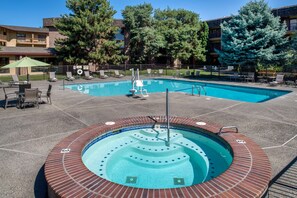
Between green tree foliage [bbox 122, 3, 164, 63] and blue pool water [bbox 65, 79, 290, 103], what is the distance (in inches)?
455

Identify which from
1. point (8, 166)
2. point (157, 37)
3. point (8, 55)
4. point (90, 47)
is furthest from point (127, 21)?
point (8, 166)

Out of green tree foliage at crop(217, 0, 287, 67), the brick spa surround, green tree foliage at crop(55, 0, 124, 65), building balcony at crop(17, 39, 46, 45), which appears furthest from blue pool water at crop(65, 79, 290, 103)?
building balcony at crop(17, 39, 46, 45)

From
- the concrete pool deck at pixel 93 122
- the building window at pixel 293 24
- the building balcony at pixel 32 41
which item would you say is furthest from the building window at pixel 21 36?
the building window at pixel 293 24

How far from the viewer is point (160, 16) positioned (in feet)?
149

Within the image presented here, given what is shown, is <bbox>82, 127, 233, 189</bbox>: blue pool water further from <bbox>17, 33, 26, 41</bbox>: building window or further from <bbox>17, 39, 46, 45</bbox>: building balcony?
<bbox>17, 33, 26, 41</bbox>: building window

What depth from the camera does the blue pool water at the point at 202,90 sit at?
1747cm

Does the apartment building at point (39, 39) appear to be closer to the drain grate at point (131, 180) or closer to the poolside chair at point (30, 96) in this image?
the poolside chair at point (30, 96)

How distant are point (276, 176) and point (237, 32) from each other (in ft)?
74.5

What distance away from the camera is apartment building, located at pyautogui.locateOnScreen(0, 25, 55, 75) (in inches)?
1256

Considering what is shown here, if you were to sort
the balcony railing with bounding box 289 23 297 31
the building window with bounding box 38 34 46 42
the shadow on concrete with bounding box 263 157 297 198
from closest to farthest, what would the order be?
the shadow on concrete with bounding box 263 157 297 198 < the balcony railing with bounding box 289 23 297 31 < the building window with bounding box 38 34 46 42

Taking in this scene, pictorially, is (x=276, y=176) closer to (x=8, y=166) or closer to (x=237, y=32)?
(x=8, y=166)

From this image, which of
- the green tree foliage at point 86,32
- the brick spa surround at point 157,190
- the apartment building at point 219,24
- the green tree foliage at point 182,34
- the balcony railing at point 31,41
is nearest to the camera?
the brick spa surround at point 157,190

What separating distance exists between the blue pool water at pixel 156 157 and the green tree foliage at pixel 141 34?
30863 mm

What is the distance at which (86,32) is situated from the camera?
30.3 m
